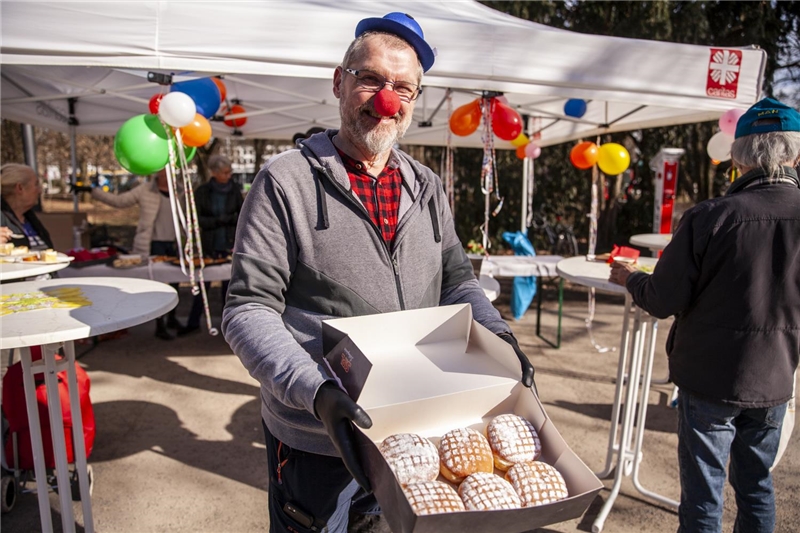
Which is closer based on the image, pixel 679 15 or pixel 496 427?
pixel 496 427

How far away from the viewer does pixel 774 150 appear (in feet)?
5.52

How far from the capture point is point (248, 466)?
9.56ft

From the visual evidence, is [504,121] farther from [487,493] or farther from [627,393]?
[487,493]

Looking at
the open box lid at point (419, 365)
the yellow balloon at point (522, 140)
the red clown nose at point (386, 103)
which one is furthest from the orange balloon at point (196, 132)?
the yellow balloon at point (522, 140)

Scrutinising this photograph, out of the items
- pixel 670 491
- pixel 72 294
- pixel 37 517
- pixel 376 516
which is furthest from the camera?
pixel 670 491

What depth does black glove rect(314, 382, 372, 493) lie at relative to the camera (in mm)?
853

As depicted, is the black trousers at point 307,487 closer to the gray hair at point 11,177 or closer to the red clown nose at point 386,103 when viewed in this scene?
the red clown nose at point 386,103

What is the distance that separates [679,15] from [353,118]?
30.2ft

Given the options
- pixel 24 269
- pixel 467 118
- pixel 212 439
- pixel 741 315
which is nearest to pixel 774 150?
pixel 741 315

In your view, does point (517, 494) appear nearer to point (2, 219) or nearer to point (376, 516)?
point (376, 516)

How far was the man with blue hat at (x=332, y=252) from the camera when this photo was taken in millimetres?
1125

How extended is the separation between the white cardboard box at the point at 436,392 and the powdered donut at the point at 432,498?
0.14 feet

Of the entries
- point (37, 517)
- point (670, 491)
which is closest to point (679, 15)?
point (670, 491)

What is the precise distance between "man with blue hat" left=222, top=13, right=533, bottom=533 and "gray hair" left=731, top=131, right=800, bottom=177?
1.10m
